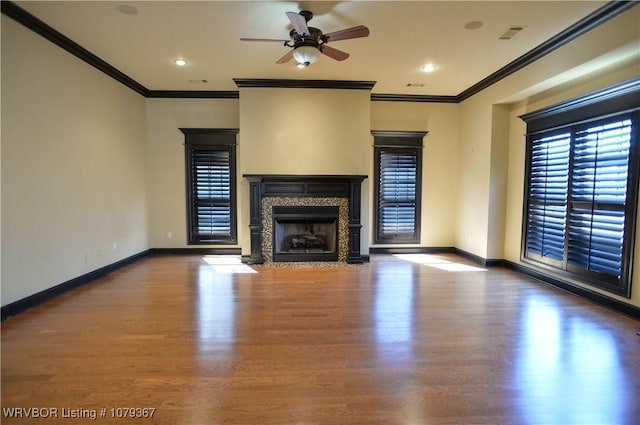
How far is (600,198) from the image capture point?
12.0 feet

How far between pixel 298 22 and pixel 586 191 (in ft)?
12.6

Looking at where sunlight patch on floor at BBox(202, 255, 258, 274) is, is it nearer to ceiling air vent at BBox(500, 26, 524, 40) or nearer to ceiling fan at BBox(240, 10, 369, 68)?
ceiling fan at BBox(240, 10, 369, 68)

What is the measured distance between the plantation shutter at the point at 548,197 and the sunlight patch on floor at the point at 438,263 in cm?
91

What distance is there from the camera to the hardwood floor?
1887 millimetres

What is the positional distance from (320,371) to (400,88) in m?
5.14

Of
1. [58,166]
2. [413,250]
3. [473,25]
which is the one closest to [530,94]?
[473,25]

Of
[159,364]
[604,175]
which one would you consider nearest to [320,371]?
[159,364]

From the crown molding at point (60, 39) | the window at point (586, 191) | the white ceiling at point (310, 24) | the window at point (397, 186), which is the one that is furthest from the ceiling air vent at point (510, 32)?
the crown molding at point (60, 39)

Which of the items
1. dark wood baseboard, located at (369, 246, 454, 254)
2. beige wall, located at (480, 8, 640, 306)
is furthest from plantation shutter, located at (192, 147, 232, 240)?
beige wall, located at (480, 8, 640, 306)

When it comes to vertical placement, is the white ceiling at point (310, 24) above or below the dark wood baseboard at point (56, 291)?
above

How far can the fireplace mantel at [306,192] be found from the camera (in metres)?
5.52

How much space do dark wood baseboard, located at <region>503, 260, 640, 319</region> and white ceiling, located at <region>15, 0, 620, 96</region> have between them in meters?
3.08

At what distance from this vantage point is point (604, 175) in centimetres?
360

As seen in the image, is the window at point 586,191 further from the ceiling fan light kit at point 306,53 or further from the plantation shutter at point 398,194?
the ceiling fan light kit at point 306,53
